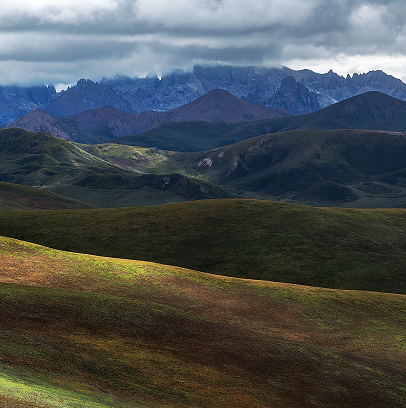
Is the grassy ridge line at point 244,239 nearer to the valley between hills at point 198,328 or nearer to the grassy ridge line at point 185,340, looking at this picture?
the valley between hills at point 198,328

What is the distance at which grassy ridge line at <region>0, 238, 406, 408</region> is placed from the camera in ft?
135

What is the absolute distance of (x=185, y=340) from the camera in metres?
54.3

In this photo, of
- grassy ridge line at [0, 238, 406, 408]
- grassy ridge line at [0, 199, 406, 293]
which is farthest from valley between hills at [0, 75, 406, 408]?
grassy ridge line at [0, 199, 406, 293]

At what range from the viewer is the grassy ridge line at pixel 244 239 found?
131 metres

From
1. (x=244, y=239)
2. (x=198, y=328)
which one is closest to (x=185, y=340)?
(x=198, y=328)

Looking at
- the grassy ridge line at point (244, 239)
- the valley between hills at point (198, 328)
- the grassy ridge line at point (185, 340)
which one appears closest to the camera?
the valley between hills at point (198, 328)

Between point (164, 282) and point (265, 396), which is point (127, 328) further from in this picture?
point (164, 282)

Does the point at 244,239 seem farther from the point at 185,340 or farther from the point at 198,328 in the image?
the point at 185,340

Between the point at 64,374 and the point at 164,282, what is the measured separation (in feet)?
147

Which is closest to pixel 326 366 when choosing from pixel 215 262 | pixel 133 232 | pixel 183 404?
pixel 183 404

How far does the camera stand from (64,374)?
128 ft

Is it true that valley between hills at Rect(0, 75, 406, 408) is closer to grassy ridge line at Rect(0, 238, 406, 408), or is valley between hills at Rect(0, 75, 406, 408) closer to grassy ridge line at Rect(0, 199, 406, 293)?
grassy ridge line at Rect(0, 238, 406, 408)

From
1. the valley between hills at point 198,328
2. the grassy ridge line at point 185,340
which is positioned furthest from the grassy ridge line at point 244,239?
the grassy ridge line at point 185,340

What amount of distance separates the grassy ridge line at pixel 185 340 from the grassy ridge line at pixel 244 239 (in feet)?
142
